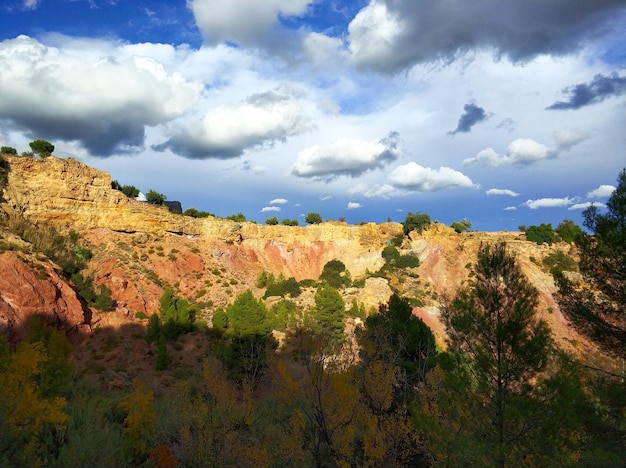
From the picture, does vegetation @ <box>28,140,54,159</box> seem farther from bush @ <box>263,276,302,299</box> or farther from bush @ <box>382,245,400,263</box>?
bush @ <box>382,245,400,263</box>

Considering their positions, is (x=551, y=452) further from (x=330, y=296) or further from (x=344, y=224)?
(x=344, y=224)

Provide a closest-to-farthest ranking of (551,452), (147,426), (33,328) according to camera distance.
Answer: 1. (551,452)
2. (147,426)
3. (33,328)

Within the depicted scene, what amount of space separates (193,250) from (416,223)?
45.1 meters

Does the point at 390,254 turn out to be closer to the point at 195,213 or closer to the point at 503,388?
the point at 195,213

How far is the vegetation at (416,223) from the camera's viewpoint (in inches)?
3055

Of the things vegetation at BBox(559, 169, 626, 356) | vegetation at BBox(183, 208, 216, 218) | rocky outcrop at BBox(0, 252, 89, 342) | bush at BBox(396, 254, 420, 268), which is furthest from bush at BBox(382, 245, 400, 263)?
vegetation at BBox(559, 169, 626, 356)

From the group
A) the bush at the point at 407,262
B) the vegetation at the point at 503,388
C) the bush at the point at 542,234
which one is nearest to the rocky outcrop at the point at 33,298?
the vegetation at the point at 503,388

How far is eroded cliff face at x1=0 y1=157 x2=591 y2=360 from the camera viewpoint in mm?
50750

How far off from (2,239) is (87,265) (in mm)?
11310

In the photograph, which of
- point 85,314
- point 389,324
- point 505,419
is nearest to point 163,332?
point 85,314

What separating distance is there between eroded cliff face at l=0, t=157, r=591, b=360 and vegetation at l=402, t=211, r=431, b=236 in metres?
1.98

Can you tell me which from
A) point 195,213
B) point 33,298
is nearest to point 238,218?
point 195,213

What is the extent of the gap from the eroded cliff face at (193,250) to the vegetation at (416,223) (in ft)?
6.49

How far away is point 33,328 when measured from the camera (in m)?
26.1
